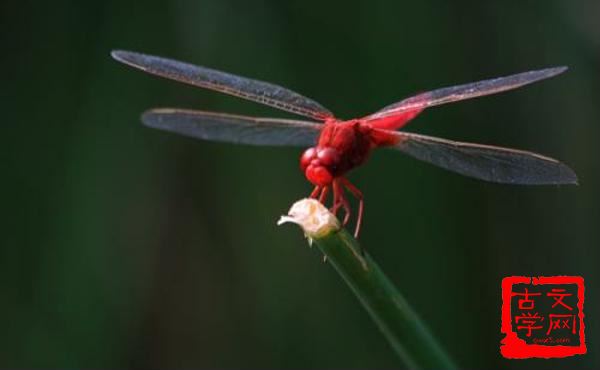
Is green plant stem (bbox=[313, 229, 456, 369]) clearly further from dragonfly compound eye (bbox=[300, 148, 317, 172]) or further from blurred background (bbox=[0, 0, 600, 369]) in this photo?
blurred background (bbox=[0, 0, 600, 369])

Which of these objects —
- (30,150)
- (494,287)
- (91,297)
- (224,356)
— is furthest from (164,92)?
(494,287)

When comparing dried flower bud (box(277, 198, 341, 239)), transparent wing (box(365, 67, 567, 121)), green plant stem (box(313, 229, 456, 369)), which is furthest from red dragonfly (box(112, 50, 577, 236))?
green plant stem (box(313, 229, 456, 369))

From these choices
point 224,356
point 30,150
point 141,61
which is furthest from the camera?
point 224,356

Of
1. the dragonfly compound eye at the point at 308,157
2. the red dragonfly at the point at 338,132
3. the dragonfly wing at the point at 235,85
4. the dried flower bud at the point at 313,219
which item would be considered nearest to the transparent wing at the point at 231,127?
the red dragonfly at the point at 338,132

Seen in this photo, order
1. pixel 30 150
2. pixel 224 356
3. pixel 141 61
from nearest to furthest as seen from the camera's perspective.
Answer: pixel 141 61 → pixel 30 150 → pixel 224 356

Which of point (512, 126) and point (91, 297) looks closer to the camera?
point (91, 297)

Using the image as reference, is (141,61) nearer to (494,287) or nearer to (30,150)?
(30,150)

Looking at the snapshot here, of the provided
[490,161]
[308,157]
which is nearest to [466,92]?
[490,161]
